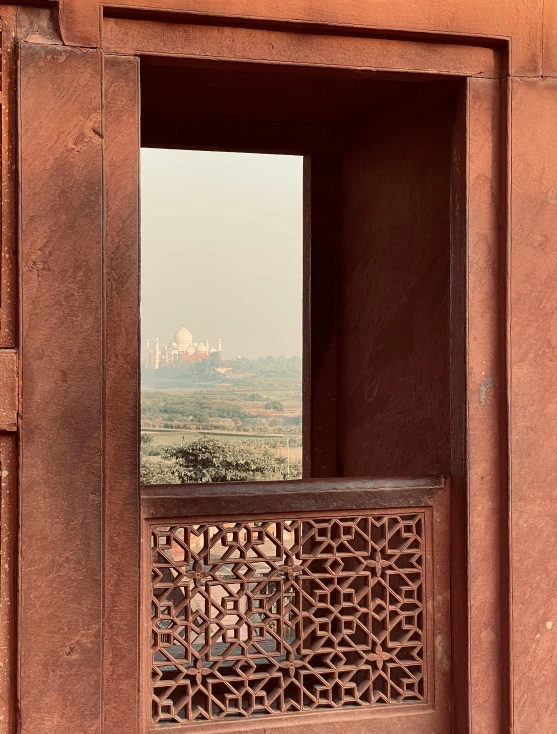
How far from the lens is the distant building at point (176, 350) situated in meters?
7.55

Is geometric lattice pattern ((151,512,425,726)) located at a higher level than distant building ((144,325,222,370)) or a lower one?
lower

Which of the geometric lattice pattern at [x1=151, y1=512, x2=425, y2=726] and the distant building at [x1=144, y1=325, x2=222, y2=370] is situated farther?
the distant building at [x1=144, y1=325, x2=222, y2=370]

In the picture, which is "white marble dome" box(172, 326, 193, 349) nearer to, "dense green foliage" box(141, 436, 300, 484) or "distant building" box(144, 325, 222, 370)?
"distant building" box(144, 325, 222, 370)

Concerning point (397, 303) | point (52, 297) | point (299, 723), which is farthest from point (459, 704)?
point (52, 297)

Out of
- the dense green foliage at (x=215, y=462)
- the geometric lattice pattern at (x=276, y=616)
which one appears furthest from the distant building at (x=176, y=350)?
the geometric lattice pattern at (x=276, y=616)

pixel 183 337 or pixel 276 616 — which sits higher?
pixel 183 337

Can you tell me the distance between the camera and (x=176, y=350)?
7.59m

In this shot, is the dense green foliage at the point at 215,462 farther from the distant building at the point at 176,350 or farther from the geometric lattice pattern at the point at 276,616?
the geometric lattice pattern at the point at 276,616

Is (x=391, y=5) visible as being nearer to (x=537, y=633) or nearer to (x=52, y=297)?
(x=52, y=297)

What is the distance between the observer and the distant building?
755 cm

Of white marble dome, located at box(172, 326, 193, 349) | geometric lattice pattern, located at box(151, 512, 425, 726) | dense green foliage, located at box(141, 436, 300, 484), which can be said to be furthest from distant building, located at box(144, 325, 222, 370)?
geometric lattice pattern, located at box(151, 512, 425, 726)

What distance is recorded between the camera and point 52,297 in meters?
3.16

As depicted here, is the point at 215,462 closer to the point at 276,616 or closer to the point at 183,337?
the point at 183,337

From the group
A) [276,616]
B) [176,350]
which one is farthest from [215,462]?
[276,616]
